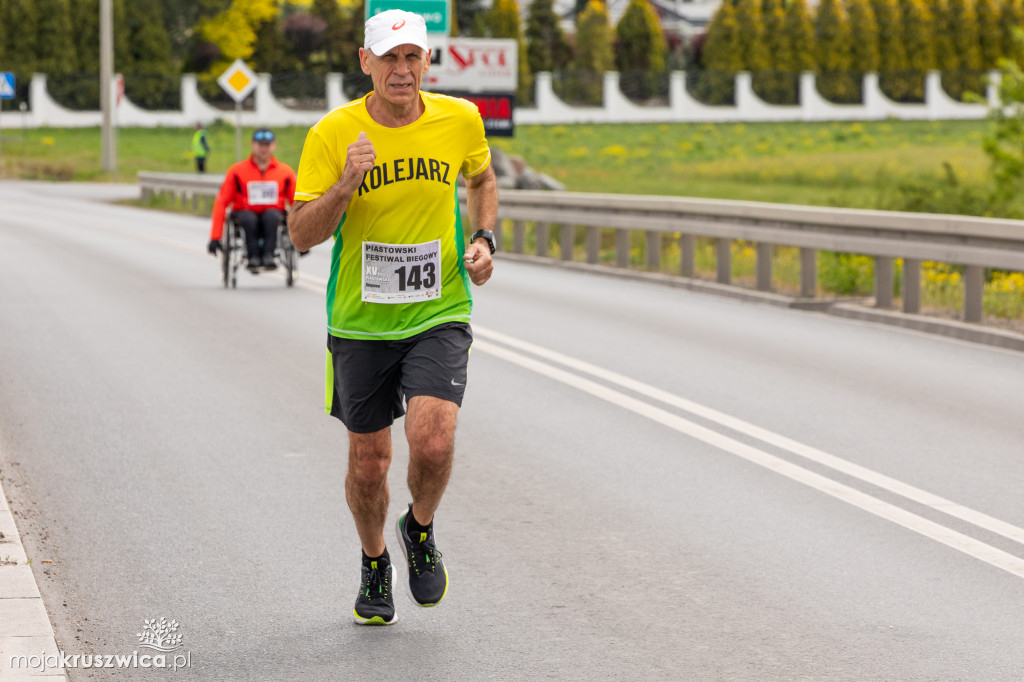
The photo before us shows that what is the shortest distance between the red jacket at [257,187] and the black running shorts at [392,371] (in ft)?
37.5

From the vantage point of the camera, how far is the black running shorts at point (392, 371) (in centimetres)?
528

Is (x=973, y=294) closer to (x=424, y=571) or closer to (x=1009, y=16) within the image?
(x=424, y=571)

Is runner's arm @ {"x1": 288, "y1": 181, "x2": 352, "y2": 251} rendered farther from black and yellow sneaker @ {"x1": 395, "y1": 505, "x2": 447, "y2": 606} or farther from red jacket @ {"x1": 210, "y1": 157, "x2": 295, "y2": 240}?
red jacket @ {"x1": 210, "y1": 157, "x2": 295, "y2": 240}

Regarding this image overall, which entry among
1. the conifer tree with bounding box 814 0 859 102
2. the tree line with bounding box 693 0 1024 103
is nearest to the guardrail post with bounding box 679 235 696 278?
the tree line with bounding box 693 0 1024 103

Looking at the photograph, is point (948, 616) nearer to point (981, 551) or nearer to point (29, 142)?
point (981, 551)

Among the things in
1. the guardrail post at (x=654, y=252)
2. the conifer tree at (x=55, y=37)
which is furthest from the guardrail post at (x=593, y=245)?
the conifer tree at (x=55, y=37)

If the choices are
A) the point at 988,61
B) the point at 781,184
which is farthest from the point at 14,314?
the point at 988,61

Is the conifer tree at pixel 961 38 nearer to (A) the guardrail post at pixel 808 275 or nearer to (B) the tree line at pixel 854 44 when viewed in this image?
(B) the tree line at pixel 854 44

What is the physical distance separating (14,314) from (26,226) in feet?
45.2

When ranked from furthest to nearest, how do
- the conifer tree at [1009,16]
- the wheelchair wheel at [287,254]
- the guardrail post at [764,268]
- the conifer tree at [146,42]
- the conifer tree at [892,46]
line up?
1. the conifer tree at [1009,16]
2. the conifer tree at [892,46]
3. the conifer tree at [146,42]
4. the wheelchair wheel at [287,254]
5. the guardrail post at [764,268]

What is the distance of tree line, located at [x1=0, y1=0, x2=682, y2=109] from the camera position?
67938mm

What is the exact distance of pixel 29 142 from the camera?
57.9 metres

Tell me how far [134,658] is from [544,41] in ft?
287

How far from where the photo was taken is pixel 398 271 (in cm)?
526
